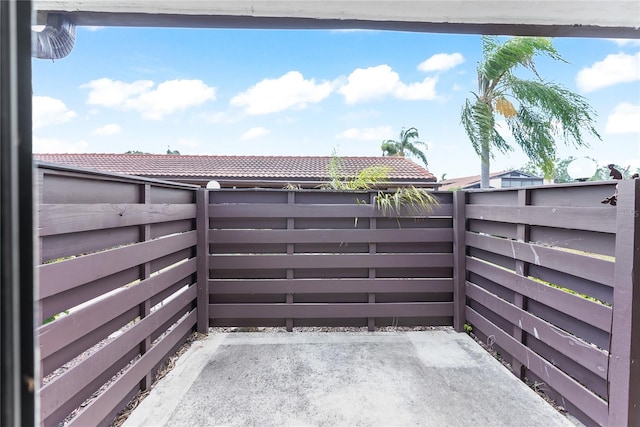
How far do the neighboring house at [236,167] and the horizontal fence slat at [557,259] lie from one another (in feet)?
20.2

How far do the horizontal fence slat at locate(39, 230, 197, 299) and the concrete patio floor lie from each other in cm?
83

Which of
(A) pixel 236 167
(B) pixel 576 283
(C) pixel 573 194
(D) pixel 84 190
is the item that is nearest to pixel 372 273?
(B) pixel 576 283

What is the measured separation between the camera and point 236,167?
31.6ft

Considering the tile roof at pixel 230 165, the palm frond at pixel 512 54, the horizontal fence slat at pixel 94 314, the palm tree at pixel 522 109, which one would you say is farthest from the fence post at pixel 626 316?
the tile roof at pixel 230 165

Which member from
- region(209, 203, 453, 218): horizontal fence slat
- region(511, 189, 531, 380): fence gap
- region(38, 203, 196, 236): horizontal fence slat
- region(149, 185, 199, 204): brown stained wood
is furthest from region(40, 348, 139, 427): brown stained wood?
region(511, 189, 531, 380): fence gap

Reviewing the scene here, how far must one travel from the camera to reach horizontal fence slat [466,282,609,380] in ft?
4.62

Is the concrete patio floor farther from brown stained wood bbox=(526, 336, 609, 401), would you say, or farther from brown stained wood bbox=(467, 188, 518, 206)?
brown stained wood bbox=(467, 188, 518, 206)

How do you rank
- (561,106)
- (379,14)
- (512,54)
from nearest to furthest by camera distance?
(379,14), (512,54), (561,106)

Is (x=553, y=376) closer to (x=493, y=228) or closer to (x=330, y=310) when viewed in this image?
(x=493, y=228)

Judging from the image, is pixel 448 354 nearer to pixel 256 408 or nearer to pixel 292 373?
pixel 292 373

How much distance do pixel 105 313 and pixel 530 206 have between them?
2476 mm

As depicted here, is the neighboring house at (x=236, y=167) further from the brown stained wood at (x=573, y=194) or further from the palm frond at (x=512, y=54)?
the brown stained wood at (x=573, y=194)

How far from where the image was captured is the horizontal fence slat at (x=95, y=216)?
110cm

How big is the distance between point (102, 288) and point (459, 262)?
2.62 m
